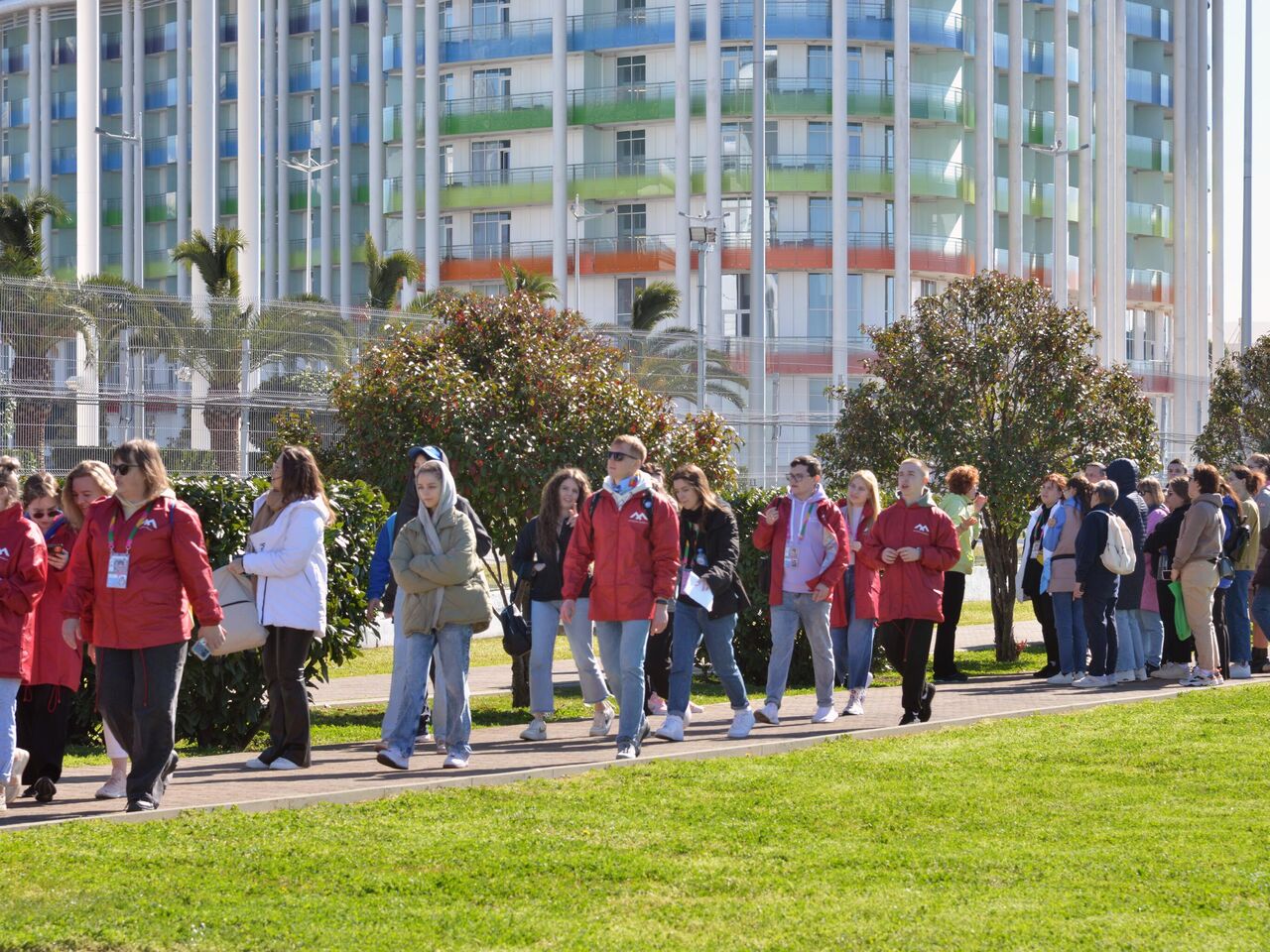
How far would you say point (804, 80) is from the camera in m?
61.8

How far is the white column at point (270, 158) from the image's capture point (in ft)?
248

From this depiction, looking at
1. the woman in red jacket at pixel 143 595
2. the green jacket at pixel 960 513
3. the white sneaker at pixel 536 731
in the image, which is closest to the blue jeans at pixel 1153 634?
the green jacket at pixel 960 513

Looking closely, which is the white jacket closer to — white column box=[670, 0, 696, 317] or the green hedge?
the green hedge

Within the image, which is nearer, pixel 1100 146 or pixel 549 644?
pixel 549 644

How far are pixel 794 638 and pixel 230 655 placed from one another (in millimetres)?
3775

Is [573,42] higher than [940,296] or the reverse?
higher

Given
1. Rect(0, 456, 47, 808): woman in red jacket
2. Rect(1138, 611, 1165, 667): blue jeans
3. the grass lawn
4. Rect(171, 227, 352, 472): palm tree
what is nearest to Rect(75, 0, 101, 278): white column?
Rect(171, 227, 352, 472): palm tree

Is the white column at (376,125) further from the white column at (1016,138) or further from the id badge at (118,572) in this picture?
the id badge at (118,572)

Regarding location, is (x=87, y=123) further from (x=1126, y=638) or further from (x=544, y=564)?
(x=544, y=564)

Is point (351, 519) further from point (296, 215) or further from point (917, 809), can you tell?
point (296, 215)

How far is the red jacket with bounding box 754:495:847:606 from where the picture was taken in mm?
13164

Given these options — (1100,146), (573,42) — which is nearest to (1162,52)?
(1100,146)

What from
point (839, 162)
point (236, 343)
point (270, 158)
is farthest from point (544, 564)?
point (270, 158)

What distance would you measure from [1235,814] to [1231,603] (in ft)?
28.5
